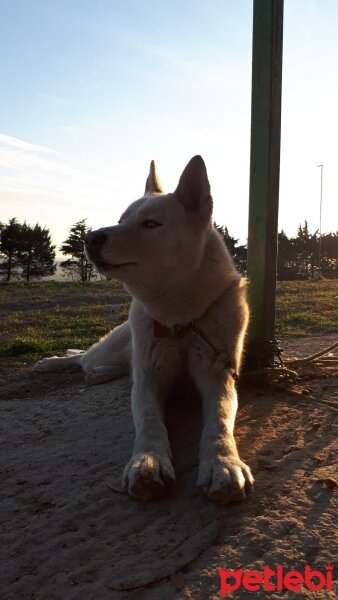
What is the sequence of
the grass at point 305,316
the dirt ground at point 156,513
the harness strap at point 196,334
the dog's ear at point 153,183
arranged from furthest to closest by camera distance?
the grass at point 305,316
the dog's ear at point 153,183
the harness strap at point 196,334
the dirt ground at point 156,513

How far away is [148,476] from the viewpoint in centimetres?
192

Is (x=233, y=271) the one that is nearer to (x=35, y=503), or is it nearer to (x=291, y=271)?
(x=35, y=503)

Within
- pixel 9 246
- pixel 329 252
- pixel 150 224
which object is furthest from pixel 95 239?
pixel 329 252

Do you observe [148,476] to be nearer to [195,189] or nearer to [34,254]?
[195,189]

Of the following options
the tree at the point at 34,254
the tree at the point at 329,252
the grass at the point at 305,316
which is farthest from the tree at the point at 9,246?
the grass at the point at 305,316

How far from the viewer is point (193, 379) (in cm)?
288

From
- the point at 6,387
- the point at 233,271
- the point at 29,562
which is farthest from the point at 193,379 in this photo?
the point at 6,387

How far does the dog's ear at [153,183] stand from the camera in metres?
3.74

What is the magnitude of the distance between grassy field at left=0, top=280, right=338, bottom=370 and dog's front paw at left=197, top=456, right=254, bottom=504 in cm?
348

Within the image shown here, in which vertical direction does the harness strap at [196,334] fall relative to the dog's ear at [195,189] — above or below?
below

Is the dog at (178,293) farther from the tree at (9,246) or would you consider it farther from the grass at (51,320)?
the tree at (9,246)

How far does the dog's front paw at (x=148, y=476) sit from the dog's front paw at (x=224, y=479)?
0.14m

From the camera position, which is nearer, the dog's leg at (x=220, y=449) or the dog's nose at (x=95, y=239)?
the dog's leg at (x=220, y=449)

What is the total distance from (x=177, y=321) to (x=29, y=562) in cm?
154
